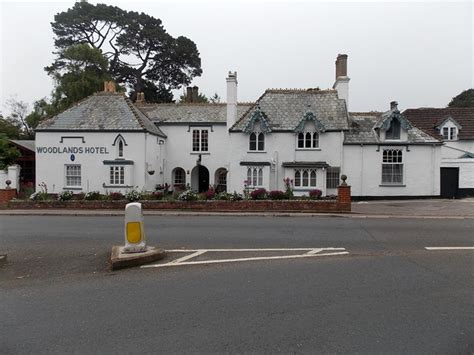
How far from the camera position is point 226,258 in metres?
8.62

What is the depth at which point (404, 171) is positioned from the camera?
27078 mm

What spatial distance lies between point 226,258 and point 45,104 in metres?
42.6

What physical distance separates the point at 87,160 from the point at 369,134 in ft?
65.5

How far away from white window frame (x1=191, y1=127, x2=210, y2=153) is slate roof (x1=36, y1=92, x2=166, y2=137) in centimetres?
263

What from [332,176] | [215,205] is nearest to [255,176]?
[332,176]

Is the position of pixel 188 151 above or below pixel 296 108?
below

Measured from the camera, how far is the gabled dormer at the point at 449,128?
109 ft

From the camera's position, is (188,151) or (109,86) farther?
(109,86)

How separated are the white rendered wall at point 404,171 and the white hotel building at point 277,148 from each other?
2.6 inches

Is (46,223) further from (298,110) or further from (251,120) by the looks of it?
(298,110)

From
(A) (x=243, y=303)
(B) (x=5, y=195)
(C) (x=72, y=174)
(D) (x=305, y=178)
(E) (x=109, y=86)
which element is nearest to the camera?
(A) (x=243, y=303)

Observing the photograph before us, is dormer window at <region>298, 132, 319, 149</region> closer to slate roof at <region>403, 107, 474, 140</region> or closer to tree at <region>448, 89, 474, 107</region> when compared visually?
slate roof at <region>403, 107, 474, 140</region>

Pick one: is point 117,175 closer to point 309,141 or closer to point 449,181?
point 309,141

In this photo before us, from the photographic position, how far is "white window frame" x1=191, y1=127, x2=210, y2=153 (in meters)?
31.0
